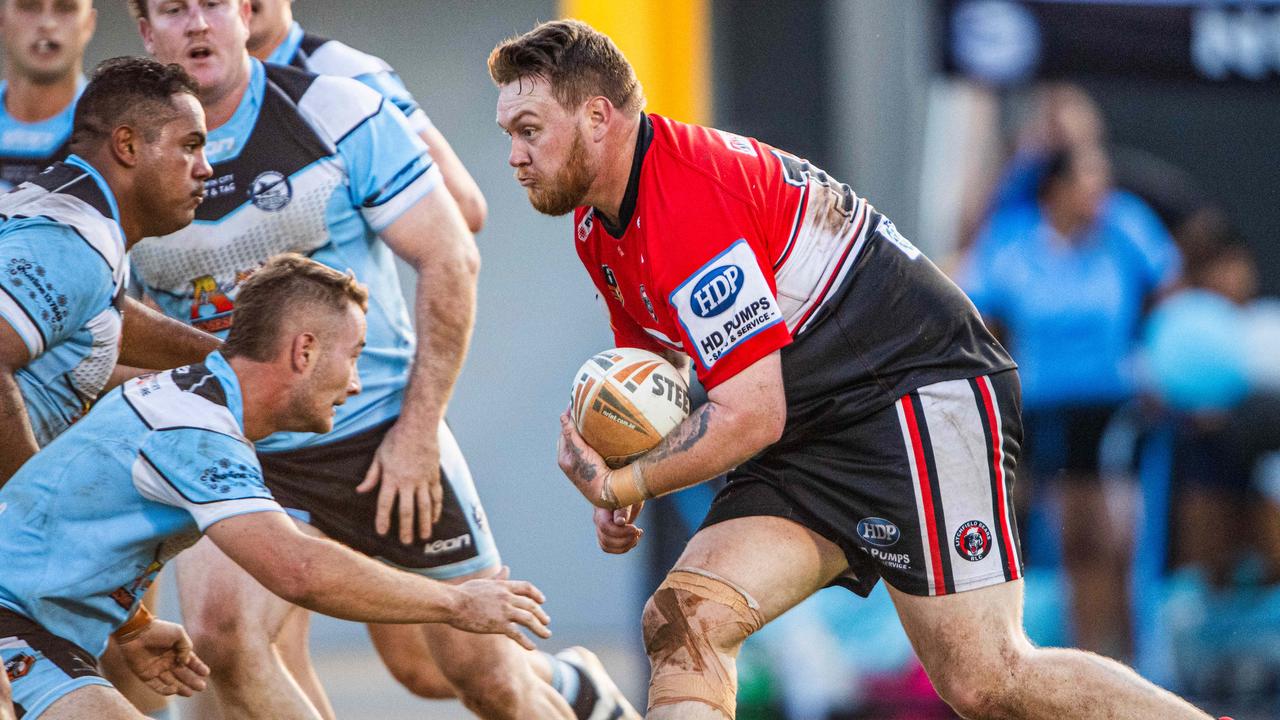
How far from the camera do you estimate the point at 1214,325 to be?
32.8ft

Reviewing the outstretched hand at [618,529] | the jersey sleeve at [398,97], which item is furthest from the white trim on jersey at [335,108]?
the outstretched hand at [618,529]

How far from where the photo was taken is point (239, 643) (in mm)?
5277

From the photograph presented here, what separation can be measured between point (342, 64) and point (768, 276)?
7.11 feet

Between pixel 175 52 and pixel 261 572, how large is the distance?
195 cm

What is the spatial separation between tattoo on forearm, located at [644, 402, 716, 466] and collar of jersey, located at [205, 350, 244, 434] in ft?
3.67

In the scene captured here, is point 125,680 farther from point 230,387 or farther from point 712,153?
point 712,153

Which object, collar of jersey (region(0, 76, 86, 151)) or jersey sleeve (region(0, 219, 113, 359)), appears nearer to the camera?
jersey sleeve (region(0, 219, 113, 359))

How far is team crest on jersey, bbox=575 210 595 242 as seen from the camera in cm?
487

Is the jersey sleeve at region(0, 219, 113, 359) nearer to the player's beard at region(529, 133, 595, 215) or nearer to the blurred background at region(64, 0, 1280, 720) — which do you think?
the player's beard at region(529, 133, 595, 215)

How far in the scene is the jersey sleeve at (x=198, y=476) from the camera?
4.21 meters

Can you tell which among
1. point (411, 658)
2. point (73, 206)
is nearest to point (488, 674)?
point (411, 658)

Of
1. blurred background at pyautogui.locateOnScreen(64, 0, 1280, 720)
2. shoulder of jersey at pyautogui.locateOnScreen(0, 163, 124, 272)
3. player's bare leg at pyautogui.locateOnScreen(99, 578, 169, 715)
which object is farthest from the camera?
blurred background at pyautogui.locateOnScreen(64, 0, 1280, 720)

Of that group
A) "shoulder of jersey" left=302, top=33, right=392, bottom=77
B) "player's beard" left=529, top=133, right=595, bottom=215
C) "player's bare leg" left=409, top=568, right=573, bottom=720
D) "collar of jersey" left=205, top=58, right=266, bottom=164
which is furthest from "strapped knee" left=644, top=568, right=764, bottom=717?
"shoulder of jersey" left=302, top=33, right=392, bottom=77

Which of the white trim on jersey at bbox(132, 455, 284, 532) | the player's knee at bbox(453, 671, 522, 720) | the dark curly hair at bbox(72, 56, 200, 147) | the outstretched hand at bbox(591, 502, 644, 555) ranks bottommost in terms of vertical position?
the player's knee at bbox(453, 671, 522, 720)
